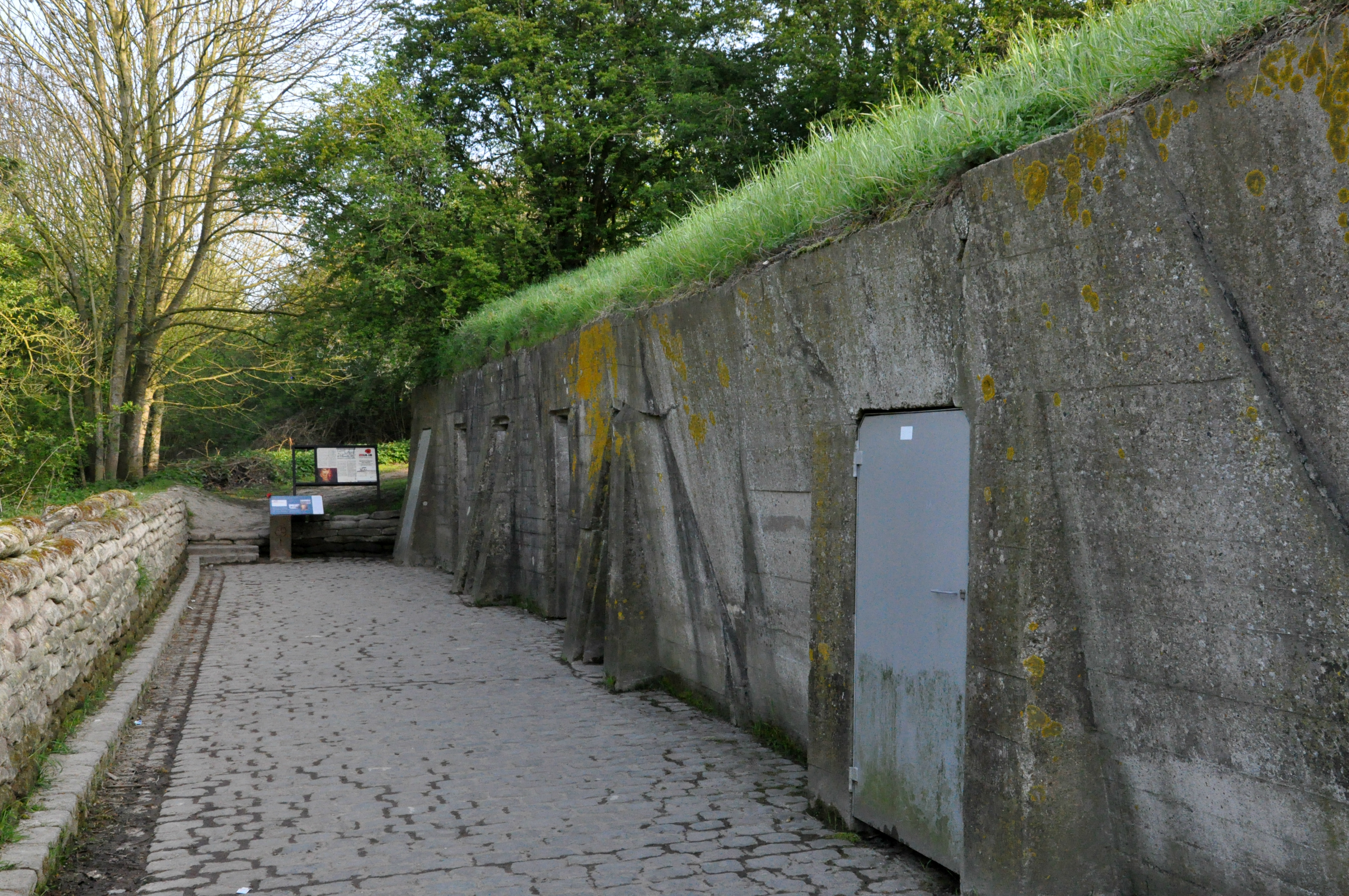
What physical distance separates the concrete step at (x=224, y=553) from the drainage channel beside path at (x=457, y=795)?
32.4ft

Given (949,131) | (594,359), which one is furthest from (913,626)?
(594,359)

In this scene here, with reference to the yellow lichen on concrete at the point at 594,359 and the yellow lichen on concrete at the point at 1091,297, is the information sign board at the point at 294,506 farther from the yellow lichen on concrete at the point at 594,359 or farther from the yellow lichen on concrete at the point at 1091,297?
the yellow lichen on concrete at the point at 1091,297

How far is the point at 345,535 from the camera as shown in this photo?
20.5m

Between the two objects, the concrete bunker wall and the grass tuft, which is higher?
the concrete bunker wall

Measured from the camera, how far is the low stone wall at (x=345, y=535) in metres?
20.2

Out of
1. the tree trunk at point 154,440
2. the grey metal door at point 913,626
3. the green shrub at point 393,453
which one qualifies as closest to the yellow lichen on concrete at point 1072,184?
the grey metal door at point 913,626

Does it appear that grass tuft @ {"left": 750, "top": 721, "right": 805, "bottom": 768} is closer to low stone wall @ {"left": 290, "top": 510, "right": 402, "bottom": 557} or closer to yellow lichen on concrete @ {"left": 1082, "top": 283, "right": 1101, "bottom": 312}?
yellow lichen on concrete @ {"left": 1082, "top": 283, "right": 1101, "bottom": 312}

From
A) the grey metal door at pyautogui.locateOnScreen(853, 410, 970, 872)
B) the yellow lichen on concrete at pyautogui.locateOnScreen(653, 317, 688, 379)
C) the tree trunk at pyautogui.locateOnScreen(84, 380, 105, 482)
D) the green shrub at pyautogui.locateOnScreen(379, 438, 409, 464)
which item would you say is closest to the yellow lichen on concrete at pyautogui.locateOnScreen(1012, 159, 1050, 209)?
the grey metal door at pyautogui.locateOnScreen(853, 410, 970, 872)

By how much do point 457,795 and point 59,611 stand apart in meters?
2.76

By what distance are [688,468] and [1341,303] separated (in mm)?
5178

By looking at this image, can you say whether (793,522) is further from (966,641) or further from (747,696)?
(966,641)

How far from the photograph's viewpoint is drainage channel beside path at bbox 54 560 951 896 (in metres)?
4.62

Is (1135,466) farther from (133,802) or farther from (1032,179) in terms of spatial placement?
(133,802)

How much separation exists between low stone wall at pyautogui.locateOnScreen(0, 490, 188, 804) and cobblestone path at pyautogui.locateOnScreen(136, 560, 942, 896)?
0.77 metres
